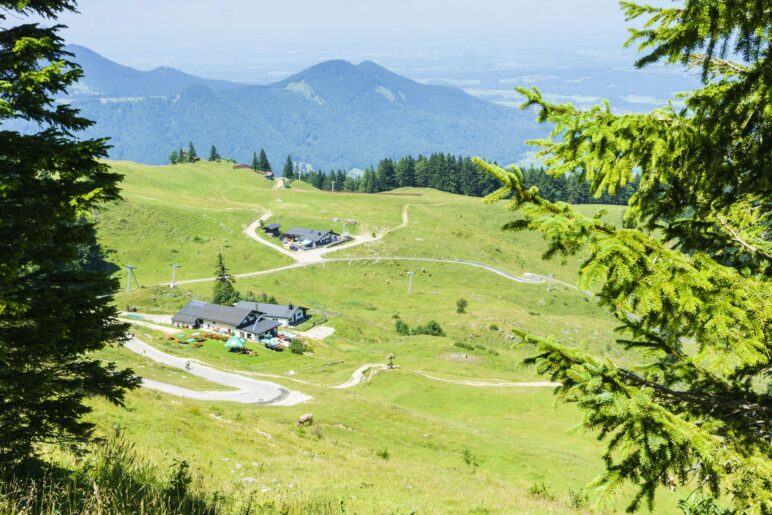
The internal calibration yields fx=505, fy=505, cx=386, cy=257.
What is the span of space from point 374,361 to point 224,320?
2853cm

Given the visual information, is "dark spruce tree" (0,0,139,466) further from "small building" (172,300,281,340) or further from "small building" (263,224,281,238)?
"small building" (263,224,281,238)

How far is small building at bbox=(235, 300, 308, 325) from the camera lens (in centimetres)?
9200

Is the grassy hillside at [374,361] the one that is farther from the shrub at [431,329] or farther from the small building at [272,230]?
the small building at [272,230]

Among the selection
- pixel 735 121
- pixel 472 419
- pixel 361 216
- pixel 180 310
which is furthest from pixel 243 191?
pixel 735 121

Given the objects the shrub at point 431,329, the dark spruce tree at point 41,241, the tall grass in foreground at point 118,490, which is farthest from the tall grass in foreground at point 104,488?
the shrub at point 431,329

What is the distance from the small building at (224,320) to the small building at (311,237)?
5123cm

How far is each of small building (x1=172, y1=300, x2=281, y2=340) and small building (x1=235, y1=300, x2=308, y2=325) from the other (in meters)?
3.11

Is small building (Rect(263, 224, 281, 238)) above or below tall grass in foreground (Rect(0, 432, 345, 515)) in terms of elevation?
below

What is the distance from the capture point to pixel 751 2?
6824mm

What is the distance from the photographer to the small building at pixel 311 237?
13838 cm

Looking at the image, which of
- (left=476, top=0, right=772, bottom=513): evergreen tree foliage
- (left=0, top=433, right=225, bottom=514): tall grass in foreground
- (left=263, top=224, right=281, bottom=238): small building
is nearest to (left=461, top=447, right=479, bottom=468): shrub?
A: (left=0, top=433, right=225, bottom=514): tall grass in foreground

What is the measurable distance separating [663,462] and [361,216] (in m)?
153

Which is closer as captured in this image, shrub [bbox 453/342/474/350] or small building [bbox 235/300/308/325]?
shrub [bbox 453/342/474/350]

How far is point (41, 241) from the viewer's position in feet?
31.7
